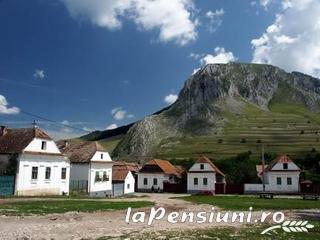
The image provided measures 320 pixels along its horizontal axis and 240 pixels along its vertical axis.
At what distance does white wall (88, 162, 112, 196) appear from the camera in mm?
54500

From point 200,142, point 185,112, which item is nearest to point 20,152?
point 200,142

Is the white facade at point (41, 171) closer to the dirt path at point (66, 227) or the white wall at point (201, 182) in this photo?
the dirt path at point (66, 227)

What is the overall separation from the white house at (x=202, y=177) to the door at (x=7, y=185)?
3852 centimetres

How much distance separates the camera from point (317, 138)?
136 meters

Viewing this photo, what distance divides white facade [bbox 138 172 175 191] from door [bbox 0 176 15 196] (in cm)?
3888

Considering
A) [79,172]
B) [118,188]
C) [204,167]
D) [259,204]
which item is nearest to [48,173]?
[79,172]

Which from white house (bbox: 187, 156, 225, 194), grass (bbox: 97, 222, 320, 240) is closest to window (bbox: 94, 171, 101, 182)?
white house (bbox: 187, 156, 225, 194)

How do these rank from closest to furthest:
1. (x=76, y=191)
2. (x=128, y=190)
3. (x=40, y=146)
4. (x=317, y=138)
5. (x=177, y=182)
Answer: (x=40, y=146) < (x=76, y=191) < (x=128, y=190) < (x=177, y=182) < (x=317, y=138)

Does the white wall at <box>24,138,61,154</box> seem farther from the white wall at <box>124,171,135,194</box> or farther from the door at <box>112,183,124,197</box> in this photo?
the white wall at <box>124,171,135,194</box>

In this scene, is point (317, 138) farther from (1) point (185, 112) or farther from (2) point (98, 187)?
(2) point (98, 187)

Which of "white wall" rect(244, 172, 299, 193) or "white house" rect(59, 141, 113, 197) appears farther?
"white wall" rect(244, 172, 299, 193)

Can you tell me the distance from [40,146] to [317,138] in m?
108

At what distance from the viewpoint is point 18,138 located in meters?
46.2

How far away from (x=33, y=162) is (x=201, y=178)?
37.2 meters
